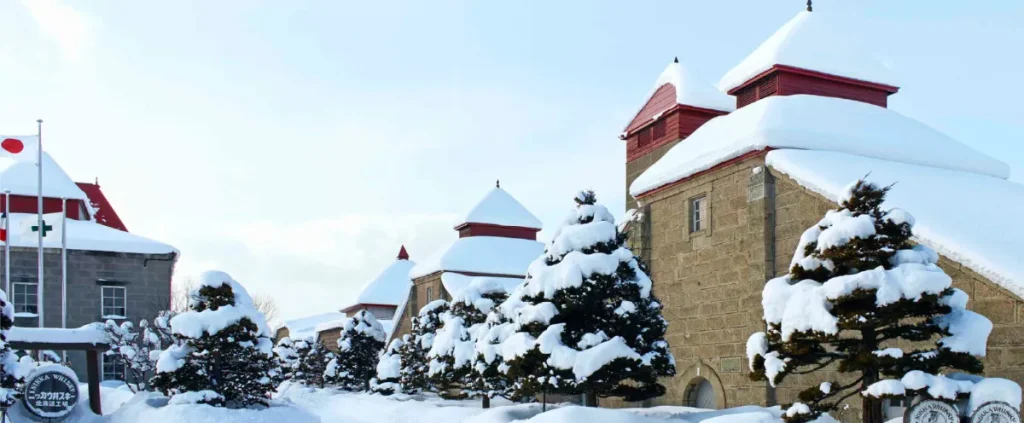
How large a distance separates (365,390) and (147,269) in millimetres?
10178

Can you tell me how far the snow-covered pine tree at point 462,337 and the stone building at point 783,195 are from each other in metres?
6.32

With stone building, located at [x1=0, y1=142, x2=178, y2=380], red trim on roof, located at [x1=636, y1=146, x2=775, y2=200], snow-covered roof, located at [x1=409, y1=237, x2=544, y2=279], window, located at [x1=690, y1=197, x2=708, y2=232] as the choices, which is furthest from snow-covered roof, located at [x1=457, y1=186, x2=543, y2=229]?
window, located at [x1=690, y1=197, x2=708, y2=232]

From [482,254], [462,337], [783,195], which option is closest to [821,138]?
[783,195]

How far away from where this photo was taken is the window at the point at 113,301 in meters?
34.2

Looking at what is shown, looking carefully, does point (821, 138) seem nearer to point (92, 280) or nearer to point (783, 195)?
point (783, 195)

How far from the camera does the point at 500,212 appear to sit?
3988 cm

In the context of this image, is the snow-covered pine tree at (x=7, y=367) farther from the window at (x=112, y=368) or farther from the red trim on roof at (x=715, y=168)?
the window at (x=112, y=368)

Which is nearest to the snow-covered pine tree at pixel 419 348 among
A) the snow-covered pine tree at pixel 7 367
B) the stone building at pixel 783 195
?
the stone building at pixel 783 195

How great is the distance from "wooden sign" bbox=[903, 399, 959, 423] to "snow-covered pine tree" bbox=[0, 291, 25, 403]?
1586 cm

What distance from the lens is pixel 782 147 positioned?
661 inches

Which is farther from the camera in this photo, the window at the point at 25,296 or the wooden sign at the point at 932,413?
the window at the point at 25,296

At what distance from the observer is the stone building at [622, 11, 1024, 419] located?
43.1 ft

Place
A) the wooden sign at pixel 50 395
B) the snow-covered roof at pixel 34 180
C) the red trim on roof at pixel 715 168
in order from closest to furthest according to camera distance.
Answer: the red trim on roof at pixel 715 168 → the wooden sign at pixel 50 395 → the snow-covered roof at pixel 34 180

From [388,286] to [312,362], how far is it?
720 cm
